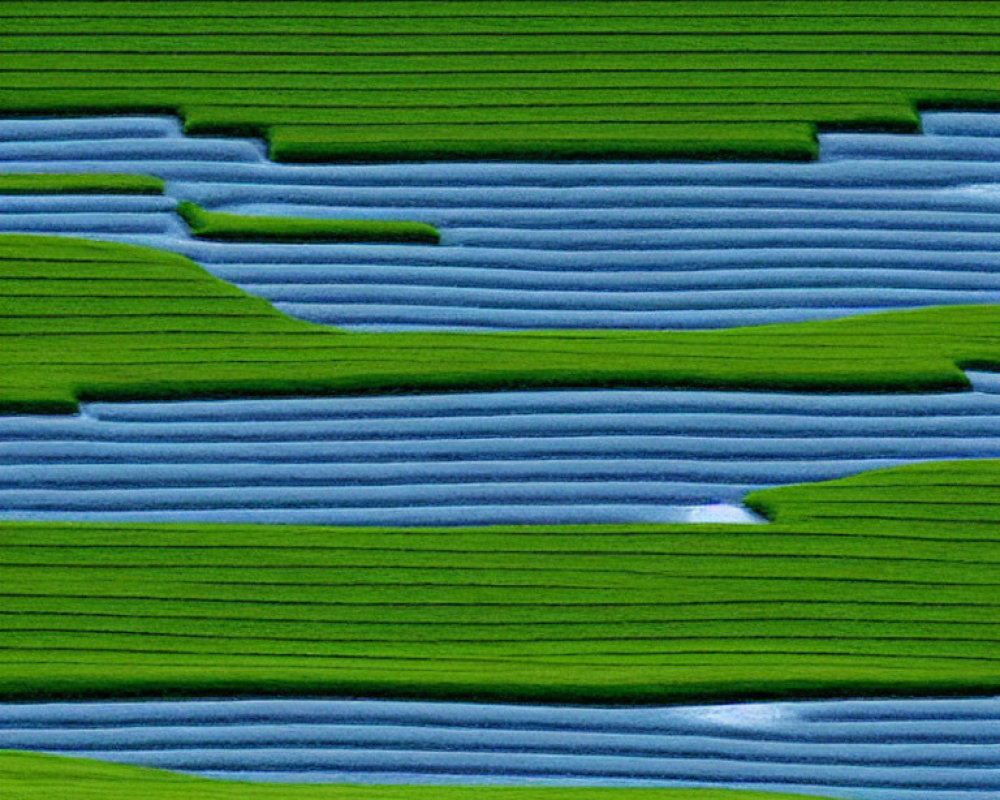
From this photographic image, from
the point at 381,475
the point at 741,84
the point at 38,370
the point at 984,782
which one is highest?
the point at 741,84

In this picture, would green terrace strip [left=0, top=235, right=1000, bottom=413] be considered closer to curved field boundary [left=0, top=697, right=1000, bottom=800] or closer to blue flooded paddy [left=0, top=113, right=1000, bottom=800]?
blue flooded paddy [left=0, top=113, right=1000, bottom=800]

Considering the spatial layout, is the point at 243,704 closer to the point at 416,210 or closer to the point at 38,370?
the point at 38,370

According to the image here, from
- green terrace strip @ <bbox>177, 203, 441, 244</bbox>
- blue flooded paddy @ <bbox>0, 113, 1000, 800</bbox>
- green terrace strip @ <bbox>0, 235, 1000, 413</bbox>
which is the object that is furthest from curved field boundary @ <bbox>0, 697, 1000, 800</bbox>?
green terrace strip @ <bbox>177, 203, 441, 244</bbox>

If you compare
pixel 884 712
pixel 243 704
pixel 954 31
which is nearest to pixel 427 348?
pixel 243 704

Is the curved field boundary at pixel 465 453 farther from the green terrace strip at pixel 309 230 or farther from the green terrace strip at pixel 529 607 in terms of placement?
the green terrace strip at pixel 309 230

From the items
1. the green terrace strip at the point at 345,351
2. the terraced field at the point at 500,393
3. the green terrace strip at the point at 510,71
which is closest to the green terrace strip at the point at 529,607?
the terraced field at the point at 500,393
